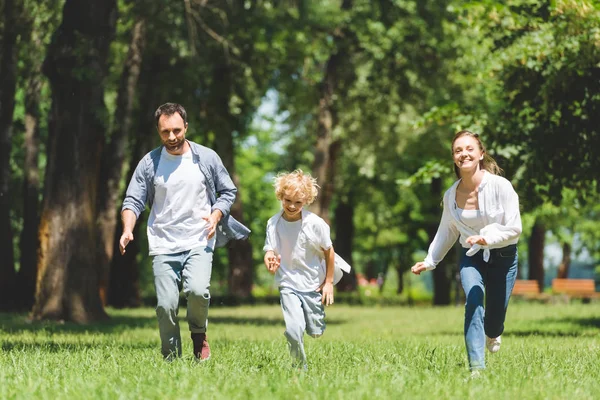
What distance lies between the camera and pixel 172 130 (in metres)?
8.14

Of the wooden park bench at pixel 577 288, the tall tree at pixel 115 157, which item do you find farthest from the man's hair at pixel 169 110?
the wooden park bench at pixel 577 288

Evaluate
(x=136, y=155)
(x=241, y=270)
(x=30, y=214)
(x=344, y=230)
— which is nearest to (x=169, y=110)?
(x=30, y=214)

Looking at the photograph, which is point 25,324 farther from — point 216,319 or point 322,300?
point 322,300

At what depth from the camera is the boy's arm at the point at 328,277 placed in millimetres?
7785

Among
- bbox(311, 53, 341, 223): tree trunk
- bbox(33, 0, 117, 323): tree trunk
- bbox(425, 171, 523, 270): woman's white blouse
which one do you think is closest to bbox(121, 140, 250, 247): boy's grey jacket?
bbox(425, 171, 523, 270): woman's white blouse

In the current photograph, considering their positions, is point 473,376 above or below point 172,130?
below

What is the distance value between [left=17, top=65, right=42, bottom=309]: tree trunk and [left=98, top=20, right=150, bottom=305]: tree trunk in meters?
1.57

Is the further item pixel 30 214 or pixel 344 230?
pixel 344 230

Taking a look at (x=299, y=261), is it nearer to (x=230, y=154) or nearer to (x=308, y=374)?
(x=308, y=374)

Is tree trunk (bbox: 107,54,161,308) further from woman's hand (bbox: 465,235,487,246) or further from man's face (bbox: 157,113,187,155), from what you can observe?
woman's hand (bbox: 465,235,487,246)

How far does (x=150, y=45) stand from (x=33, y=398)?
18287 mm

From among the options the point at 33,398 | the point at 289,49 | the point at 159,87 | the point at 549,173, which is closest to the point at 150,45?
the point at 159,87

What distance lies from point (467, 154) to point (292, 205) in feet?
4.66

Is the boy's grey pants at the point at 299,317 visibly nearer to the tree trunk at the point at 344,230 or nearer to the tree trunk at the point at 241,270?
the tree trunk at the point at 241,270
